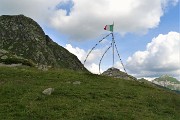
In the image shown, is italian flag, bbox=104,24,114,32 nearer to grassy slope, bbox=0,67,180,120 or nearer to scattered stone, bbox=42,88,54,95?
grassy slope, bbox=0,67,180,120

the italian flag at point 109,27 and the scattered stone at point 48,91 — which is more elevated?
the italian flag at point 109,27

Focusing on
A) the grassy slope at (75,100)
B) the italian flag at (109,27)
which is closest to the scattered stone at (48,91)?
the grassy slope at (75,100)

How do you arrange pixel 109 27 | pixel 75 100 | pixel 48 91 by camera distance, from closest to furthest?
pixel 75 100
pixel 48 91
pixel 109 27

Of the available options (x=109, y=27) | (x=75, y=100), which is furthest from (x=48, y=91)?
(x=109, y=27)

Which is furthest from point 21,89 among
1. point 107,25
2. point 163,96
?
point 107,25

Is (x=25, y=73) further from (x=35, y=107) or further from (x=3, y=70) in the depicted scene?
(x=35, y=107)

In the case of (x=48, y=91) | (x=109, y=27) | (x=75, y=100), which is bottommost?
(x=75, y=100)

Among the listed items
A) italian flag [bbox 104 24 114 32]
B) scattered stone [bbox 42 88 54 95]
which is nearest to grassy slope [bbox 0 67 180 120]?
scattered stone [bbox 42 88 54 95]

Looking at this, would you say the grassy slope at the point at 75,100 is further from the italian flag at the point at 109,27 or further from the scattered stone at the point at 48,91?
the italian flag at the point at 109,27

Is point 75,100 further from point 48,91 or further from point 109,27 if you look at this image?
point 109,27

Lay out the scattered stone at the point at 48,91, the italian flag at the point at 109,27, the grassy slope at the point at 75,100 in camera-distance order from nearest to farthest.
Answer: the grassy slope at the point at 75,100, the scattered stone at the point at 48,91, the italian flag at the point at 109,27

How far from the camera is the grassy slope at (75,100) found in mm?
34125

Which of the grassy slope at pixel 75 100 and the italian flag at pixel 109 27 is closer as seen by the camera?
the grassy slope at pixel 75 100

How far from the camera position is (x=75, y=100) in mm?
39375
